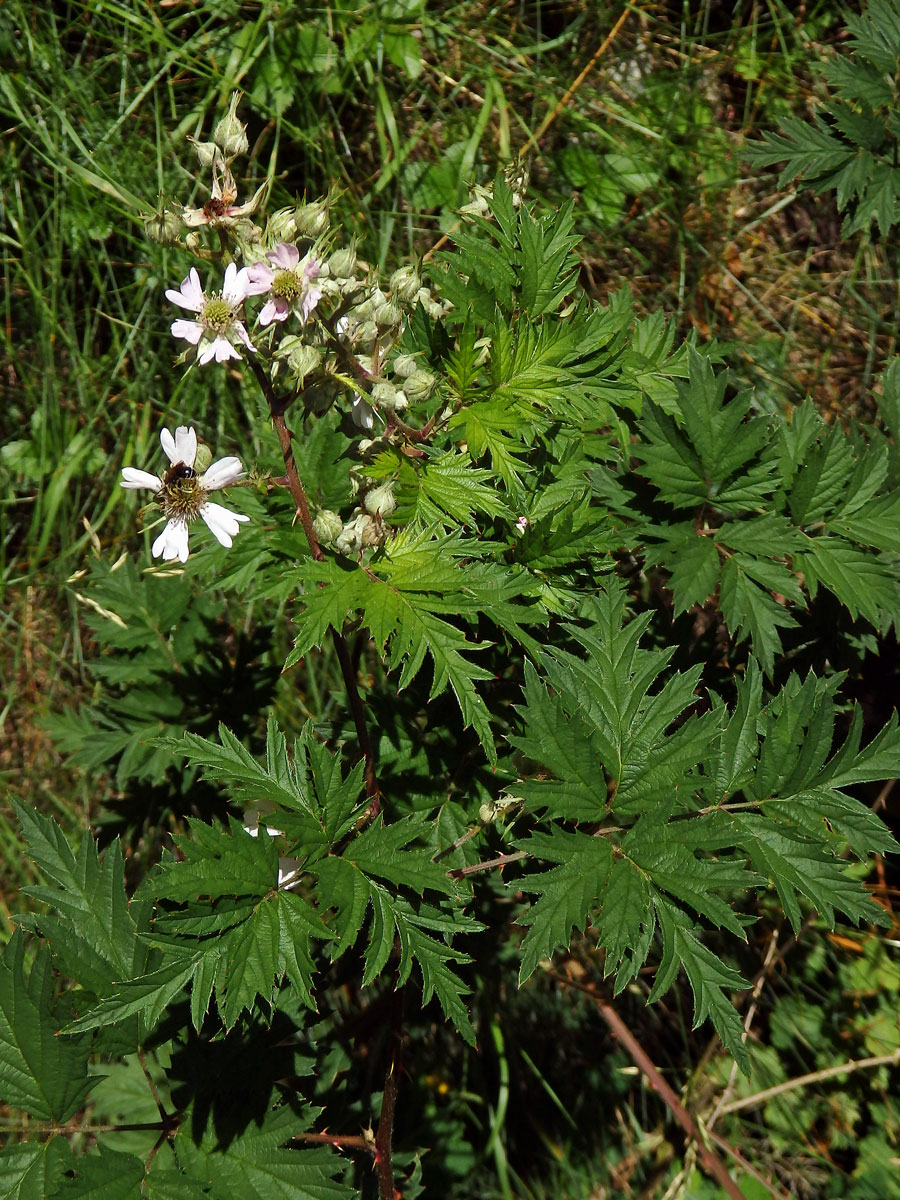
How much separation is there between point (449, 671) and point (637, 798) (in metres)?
0.38

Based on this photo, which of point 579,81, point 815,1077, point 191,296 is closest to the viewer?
point 191,296

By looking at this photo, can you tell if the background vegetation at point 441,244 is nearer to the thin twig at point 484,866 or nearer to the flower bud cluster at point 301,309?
the thin twig at point 484,866

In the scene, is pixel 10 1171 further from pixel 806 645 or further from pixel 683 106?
pixel 683 106

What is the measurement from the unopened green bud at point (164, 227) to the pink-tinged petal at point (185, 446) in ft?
0.97

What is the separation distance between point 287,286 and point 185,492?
38cm

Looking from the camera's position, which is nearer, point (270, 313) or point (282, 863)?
point (270, 313)

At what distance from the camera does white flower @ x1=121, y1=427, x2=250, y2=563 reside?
1607mm

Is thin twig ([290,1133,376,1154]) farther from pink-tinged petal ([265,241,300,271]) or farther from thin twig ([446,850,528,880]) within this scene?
pink-tinged petal ([265,241,300,271])

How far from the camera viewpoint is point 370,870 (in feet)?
5.11

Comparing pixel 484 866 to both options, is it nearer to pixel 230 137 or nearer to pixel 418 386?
pixel 418 386

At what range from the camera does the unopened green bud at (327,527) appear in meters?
1.56

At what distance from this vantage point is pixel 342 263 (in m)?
1.55

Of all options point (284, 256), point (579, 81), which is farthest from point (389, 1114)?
point (579, 81)

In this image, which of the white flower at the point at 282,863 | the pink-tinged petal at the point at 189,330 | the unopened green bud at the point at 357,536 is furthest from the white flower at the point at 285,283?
the white flower at the point at 282,863
